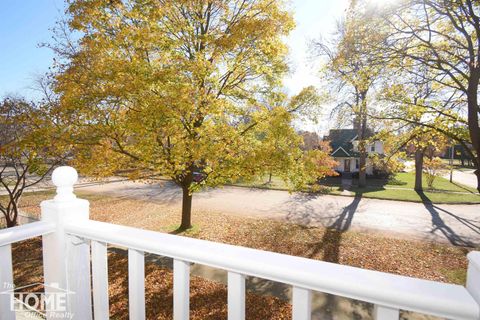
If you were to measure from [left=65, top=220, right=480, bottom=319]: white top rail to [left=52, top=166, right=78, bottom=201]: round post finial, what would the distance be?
0.64 metres

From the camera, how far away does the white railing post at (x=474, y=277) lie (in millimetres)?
834

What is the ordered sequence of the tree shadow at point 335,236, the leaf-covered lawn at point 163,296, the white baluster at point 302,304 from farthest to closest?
the tree shadow at point 335,236
the leaf-covered lawn at point 163,296
the white baluster at point 302,304

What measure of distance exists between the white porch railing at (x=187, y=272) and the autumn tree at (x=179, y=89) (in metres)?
5.47

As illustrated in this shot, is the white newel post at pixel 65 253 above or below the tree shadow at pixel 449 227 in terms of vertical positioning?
above

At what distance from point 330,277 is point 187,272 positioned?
0.67 meters

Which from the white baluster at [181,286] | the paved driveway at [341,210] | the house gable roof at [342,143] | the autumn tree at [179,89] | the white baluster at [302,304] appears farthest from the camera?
the house gable roof at [342,143]

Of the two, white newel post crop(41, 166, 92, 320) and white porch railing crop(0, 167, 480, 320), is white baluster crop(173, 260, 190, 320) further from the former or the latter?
white newel post crop(41, 166, 92, 320)

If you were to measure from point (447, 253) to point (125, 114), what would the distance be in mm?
11778

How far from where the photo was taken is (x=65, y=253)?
67.2 inches

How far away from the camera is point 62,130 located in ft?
23.7

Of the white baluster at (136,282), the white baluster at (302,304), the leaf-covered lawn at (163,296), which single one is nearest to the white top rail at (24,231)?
the white baluster at (136,282)

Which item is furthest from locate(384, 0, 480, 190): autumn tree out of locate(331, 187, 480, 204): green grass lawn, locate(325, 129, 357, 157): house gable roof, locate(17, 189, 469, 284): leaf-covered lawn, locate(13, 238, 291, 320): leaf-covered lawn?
locate(325, 129, 357, 157): house gable roof

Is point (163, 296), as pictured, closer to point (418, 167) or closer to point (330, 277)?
point (330, 277)

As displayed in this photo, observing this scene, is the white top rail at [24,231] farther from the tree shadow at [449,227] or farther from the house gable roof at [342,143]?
the house gable roof at [342,143]
